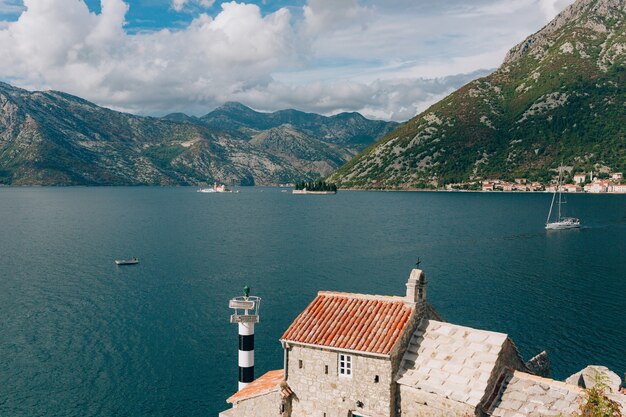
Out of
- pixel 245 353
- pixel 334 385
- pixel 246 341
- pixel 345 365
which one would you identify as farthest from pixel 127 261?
pixel 345 365

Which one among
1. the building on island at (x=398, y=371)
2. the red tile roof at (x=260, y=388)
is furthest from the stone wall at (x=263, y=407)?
the red tile roof at (x=260, y=388)

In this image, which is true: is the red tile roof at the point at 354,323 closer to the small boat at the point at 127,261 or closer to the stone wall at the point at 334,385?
the stone wall at the point at 334,385

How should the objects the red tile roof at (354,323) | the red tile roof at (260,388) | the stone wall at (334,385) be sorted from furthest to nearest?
the red tile roof at (260,388) < the red tile roof at (354,323) < the stone wall at (334,385)

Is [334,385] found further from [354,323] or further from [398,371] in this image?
[398,371]

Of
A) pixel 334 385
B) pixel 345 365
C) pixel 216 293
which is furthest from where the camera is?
pixel 216 293

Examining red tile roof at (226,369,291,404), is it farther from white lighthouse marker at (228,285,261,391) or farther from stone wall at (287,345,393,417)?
white lighthouse marker at (228,285,261,391)

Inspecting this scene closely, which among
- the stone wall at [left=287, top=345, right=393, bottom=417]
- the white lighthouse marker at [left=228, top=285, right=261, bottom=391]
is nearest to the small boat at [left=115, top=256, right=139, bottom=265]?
the white lighthouse marker at [left=228, top=285, right=261, bottom=391]
